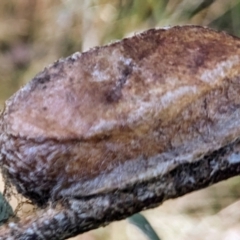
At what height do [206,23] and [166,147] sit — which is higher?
[206,23]

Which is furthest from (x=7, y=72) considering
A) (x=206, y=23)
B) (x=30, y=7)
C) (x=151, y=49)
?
(x=151, y=49)

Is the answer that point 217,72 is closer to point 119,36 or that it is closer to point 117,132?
point 117,132

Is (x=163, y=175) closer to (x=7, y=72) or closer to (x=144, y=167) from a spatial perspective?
(x=144, y=167)

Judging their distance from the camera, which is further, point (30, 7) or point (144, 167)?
point (30, 7)

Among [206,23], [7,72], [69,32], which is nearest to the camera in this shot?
[206,23]

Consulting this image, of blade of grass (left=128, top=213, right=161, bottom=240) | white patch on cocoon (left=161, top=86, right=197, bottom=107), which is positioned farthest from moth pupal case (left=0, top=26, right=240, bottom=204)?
blade of grass (left=128, top=213, right=161, bottom=240)

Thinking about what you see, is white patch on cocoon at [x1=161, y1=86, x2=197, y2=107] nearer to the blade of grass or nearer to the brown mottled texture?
the brown mottled texture

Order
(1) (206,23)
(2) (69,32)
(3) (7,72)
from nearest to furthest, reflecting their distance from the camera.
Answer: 1. (1) (206,23)
2. (2) (69,32)
3. (3) (7,72)

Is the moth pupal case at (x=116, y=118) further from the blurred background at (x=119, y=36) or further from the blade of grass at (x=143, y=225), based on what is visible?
the blurred background at (x=119, y=36)
